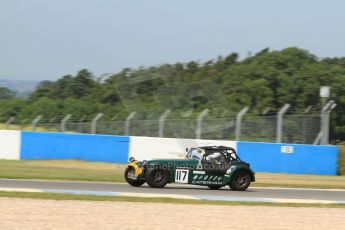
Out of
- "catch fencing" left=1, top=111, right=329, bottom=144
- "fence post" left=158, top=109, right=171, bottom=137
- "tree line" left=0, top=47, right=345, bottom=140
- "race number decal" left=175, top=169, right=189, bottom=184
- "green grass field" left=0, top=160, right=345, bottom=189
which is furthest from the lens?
"tree line" left=0, top=47, right=345, bottom=140

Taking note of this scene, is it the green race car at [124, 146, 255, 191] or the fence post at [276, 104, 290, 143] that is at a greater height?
the fence post at [276, 104, 290, 143]

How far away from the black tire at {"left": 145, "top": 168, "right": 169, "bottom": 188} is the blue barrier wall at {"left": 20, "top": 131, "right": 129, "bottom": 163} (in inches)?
401

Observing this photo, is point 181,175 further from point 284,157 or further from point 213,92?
point 213,92

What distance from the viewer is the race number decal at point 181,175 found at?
1566 centimetres

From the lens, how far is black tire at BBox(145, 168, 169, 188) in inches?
608

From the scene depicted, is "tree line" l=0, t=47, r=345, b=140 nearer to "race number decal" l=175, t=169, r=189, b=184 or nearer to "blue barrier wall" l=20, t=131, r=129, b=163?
"blue barrier wall" l=20, t=131, r=129, b=163

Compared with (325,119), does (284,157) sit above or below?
below

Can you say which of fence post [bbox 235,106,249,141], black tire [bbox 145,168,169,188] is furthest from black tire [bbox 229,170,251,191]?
fence post [bbox 235,106,249,141]

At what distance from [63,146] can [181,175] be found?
1104 centimetres

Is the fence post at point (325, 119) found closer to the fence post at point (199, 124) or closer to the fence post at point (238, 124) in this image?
the fence post at point (238, 124)

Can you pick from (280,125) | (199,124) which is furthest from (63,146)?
(280,125)

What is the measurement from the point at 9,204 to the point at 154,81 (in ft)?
87.2

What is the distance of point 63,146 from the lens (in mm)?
25734

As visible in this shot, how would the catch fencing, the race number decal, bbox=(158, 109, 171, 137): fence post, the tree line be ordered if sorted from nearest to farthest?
the race number decal → the catch fencing → bbox=(158, 109, 171, 137): fence post → the tree line
